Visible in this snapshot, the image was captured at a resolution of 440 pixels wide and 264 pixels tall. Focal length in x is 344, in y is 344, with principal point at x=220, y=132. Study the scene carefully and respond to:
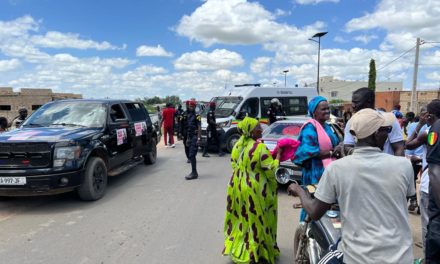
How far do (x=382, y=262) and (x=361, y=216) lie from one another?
0.82ft

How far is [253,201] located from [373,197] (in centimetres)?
188

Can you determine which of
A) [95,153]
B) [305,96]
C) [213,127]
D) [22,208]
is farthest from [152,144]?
[305,96]

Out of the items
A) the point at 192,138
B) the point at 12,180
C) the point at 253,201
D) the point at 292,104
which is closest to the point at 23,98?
the point at 292,104

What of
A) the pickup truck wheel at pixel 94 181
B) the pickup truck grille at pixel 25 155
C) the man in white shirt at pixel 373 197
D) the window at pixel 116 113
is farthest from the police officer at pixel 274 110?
the man in white shirt at pixel 373 197

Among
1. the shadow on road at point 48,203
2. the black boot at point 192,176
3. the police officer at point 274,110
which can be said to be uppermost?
the police officer at point 274,110

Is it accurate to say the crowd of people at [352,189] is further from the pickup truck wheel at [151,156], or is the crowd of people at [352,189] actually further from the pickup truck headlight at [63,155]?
the pickup truck wheel at [151,156]

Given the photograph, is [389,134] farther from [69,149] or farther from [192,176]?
[192,176]

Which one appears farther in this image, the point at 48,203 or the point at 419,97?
the point at 419,97

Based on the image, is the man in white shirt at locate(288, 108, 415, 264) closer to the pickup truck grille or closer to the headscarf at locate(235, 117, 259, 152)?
the headscarf at locate(235, 117, 259, 152)

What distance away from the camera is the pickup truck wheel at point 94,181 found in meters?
6.06

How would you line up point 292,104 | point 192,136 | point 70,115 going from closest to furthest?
point 70,115 < point 192,136 < point 292,104

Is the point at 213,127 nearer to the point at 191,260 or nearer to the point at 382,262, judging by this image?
the point at 191,260

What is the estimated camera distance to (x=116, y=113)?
7.90 meters

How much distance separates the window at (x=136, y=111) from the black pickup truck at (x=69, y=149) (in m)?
0.23
